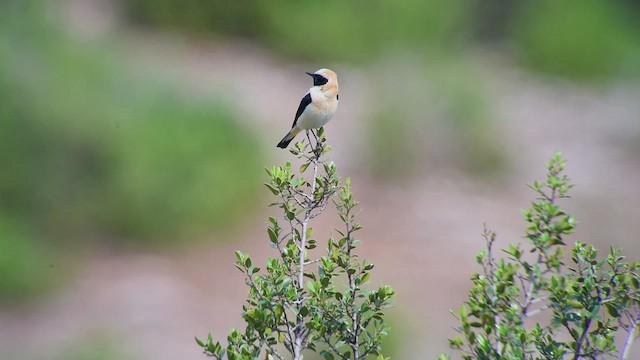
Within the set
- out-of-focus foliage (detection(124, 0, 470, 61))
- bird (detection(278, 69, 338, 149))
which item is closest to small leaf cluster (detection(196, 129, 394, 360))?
bird (detection(278, 69, 338, 149))

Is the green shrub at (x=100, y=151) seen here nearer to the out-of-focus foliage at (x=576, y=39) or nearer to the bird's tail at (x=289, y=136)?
the bird's tail at (x=289, y=136)

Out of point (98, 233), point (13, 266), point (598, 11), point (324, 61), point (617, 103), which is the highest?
point (598, 11)

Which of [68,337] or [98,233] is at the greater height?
[98,233]

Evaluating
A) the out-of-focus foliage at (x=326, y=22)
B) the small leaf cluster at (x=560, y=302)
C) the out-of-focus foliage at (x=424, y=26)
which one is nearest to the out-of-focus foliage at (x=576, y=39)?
the out-of-focus foliage at (x=424, y=26)

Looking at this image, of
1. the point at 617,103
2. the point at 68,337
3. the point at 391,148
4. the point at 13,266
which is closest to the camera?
the point at 68,337

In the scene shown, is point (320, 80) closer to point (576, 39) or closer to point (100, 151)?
point (100, 151)

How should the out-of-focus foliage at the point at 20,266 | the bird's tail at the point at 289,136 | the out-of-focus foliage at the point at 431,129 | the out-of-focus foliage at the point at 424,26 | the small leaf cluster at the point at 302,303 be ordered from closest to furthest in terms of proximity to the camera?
the small leaf cluster at the point at 302,303, the bird's tail at the point at 289,136, the out-of-focus foliage at the point at 20,266, the out-of-focus foliage at the point at 431,129, the out-of-focus foliage at the point at 424,26

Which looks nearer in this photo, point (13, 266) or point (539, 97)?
point (13, 266)

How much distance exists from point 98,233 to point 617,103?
18.5ft

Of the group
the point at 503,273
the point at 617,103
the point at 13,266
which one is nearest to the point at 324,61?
the point at 617,103

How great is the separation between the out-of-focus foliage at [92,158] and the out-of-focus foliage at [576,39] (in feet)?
14.9

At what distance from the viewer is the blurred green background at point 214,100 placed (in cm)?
672

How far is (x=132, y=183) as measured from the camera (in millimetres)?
6980

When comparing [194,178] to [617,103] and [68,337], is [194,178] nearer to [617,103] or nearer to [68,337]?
[68,337]
